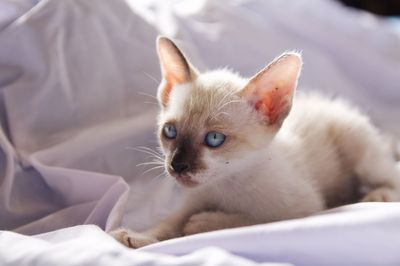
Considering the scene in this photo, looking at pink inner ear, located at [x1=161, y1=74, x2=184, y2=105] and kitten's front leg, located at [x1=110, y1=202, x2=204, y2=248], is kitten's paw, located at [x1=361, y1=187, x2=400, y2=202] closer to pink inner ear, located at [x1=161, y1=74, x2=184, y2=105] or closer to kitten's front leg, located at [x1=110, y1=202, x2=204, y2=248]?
kitten's front leg, located at [x1=110, y1=202, x2=204, y2=248]

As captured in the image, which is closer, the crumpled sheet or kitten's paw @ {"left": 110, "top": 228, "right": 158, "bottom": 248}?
kitten's paw @ {"left": 110, "top": 228, "right": 158, "bottom": 248}

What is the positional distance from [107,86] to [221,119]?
20.2 inches

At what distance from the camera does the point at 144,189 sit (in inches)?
54.9

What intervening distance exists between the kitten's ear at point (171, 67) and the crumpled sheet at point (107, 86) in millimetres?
228

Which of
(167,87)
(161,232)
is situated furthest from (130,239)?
(167,87)

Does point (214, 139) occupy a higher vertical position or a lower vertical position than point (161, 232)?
higher

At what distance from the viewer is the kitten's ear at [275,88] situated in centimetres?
100

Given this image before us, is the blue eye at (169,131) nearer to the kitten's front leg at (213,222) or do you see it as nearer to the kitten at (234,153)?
the kitten at (234,153)

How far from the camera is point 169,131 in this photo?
1064 millimetres

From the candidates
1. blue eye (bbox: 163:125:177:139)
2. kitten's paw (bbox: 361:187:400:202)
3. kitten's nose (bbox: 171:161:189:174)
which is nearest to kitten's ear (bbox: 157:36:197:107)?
blue eye (bbox: 163:125:177:139)

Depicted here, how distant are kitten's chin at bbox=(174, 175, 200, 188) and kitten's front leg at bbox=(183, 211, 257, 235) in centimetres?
9

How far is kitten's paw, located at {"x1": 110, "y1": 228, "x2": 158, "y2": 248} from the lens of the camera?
38.6 inches

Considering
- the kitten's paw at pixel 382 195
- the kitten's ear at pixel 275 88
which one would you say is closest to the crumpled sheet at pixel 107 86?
the kitten's ear at pixel 275 88

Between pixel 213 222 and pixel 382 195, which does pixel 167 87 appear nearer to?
pixel 213 222
